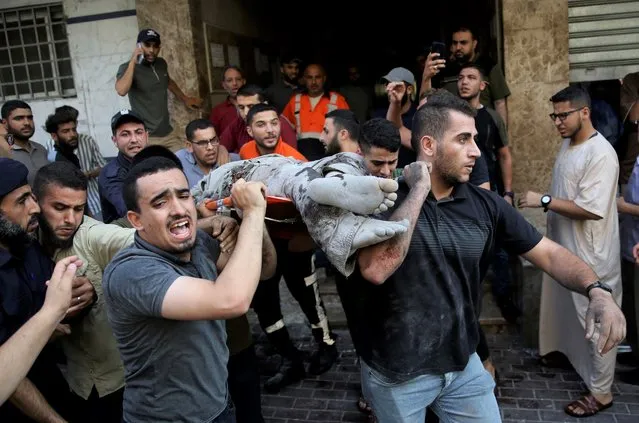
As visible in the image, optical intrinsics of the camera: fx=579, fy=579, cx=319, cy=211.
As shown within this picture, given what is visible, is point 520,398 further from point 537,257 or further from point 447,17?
point 447,17

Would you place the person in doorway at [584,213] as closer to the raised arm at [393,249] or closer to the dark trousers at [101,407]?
the raised arm at [393,249]

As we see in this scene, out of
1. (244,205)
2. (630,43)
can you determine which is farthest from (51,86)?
(630,43)

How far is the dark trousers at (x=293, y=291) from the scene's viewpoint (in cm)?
473

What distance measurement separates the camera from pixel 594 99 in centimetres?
629

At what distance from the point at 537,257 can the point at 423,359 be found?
30.8 inches

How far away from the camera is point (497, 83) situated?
6.00 m

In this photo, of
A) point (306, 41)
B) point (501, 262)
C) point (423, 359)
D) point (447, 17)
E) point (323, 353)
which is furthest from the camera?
point (306, 41)

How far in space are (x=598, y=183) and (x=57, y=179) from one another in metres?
3.50

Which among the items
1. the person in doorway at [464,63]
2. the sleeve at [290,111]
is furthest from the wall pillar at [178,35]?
the person in doorway at [464,63]

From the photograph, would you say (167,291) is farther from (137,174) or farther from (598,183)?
(598,183)

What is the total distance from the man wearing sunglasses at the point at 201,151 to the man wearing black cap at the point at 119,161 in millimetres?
378

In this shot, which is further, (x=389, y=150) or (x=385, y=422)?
(x=389, y=150)

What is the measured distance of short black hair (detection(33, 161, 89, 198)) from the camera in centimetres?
307

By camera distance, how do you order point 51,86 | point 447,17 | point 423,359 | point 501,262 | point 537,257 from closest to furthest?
point 423,359 → point 537,257 → point 501,262 → point 51,86 → point 447,17
